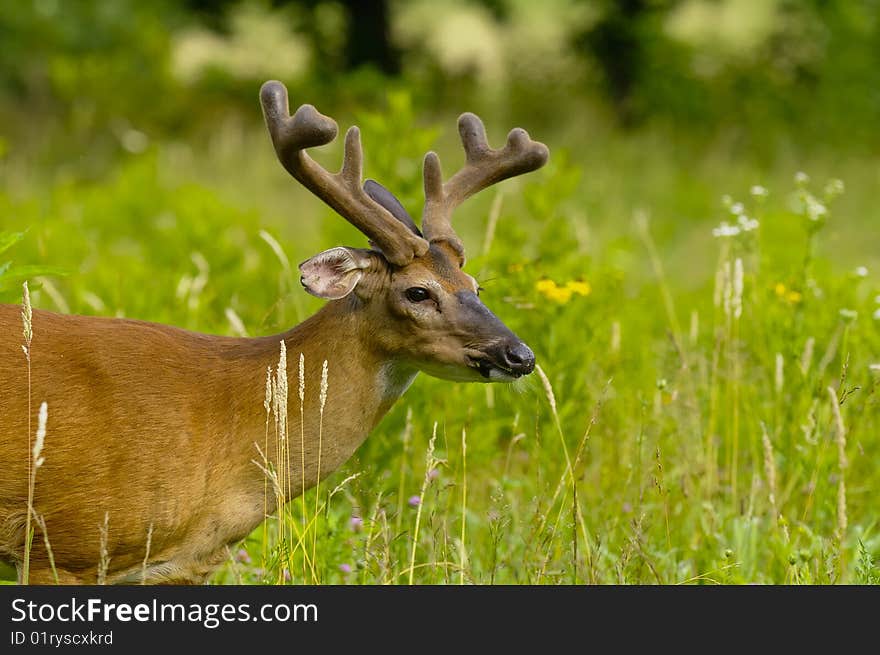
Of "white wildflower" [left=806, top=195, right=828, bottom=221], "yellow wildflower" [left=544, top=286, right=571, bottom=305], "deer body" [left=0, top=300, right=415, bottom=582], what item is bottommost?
"deer body" [left=0, top=300, right=415, bottom=582]

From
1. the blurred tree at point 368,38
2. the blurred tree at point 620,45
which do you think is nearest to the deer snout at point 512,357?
the blurred tree at point 620,45

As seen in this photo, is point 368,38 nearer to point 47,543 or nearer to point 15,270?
point 15,270

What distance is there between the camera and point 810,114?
62.7ft

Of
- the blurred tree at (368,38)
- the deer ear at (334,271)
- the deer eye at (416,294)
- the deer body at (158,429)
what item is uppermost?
the blurred tree at (368,38)

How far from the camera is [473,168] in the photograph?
14.7 feet

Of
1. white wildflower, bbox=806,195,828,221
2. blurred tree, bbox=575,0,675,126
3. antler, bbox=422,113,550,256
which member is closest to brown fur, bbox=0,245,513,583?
antler, bbox=422,113,550,256

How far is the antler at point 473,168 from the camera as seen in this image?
14.1 feet

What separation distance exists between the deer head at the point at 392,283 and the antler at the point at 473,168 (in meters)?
0.20

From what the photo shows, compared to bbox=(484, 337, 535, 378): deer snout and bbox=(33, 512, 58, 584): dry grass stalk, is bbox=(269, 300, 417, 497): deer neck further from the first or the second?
bbox=(33, 512, 58, 584): dry grass stalk

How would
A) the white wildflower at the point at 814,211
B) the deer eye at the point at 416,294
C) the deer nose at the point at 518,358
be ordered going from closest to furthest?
the deer nose at the point at 518,358
the deer eye at the point at 416,294
the white wildflower at the point at 814,211

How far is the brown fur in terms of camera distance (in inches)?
148

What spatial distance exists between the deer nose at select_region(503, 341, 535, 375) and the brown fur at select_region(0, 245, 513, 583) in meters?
0.06

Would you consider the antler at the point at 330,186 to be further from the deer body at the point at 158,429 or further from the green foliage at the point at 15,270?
the green foliage at the point at 15,270
